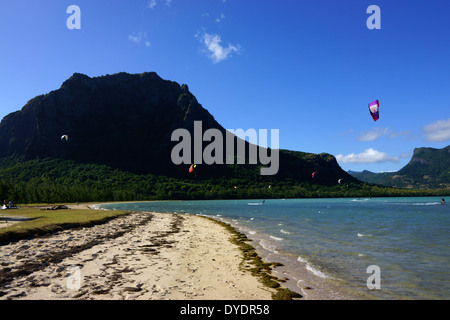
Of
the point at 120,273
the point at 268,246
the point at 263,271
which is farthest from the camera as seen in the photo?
the point at 268,246

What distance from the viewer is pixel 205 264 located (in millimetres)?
14797

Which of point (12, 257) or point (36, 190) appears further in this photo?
point (36, 190)

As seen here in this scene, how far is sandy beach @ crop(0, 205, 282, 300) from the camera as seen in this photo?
9.40 m

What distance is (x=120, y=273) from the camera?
11914 mm

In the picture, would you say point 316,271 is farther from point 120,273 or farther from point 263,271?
point 120,273

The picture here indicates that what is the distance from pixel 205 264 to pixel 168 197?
7007 inches

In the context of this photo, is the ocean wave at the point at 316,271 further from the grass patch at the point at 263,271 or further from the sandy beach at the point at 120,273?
the sandy beach at the point at 120,273

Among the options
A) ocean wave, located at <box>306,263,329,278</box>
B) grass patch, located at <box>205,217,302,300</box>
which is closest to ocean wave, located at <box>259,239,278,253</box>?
grass patch, located at <box>205,217,302,300</box>

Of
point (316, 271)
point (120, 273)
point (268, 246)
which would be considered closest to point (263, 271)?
point (316, 271)

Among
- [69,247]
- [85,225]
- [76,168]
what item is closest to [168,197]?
[76,168]

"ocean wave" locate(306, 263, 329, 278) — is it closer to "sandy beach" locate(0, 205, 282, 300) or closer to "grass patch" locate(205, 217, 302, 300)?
"grass patch" locate(205, 217, 302, 300)

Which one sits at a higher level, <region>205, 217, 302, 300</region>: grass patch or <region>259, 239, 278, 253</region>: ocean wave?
<region>205, 217, 302, 300</region>: grass patch
